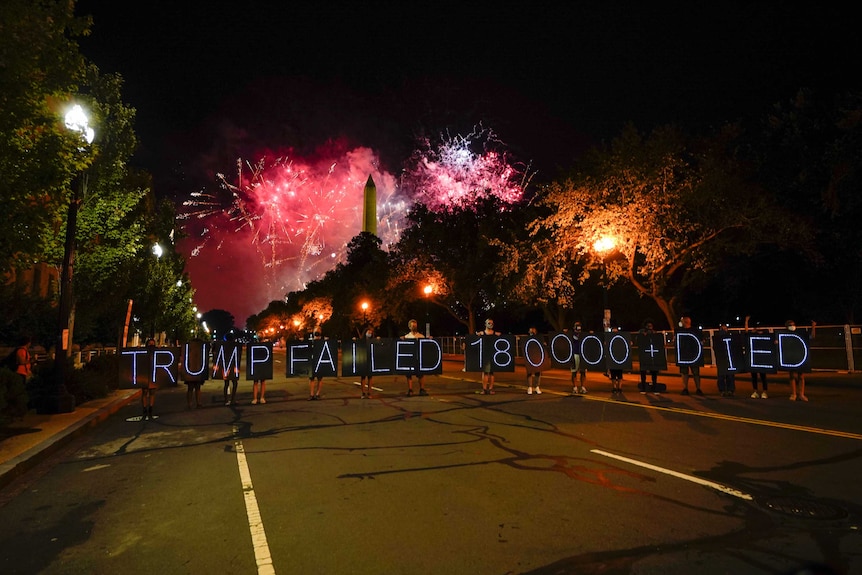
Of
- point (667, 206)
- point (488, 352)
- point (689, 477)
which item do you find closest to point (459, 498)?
point (689, 477)

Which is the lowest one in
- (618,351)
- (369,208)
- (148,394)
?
(148,394)

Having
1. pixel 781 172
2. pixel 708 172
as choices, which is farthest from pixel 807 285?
pixel 708 172

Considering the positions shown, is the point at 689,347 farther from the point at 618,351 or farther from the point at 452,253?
the point at 452,253

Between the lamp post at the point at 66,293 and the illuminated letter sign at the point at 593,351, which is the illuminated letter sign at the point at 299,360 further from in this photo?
the illuminated letter sign at the point at 593,351

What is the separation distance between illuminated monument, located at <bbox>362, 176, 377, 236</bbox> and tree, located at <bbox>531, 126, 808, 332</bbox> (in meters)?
82.9

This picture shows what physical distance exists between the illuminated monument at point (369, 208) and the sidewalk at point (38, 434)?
92.4 m

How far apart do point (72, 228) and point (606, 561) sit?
15716 millimetres

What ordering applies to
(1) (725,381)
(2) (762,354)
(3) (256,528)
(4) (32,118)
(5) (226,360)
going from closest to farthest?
(3) (256,528)
(4) (32,118)
(2) (762,354)
(1) (725,381)
(5) (226,360)

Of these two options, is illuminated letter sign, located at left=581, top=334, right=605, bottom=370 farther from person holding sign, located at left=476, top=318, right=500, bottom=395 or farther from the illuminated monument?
the illuminated monument

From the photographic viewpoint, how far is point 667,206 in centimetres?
2389

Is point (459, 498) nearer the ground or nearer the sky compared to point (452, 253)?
nearer the ground

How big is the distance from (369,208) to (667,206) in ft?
292

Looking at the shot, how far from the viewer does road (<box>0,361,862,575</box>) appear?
4.64 metres

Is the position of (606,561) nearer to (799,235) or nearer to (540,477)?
(540,477)
